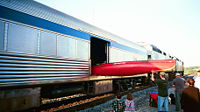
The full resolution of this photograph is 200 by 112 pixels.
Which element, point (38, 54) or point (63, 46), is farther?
point (63, 46)

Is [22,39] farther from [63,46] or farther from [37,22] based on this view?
[63,46]

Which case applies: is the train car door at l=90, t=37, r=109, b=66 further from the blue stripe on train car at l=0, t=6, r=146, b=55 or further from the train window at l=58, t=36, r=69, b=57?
the train window at l=58, t=36, r=69, b=57

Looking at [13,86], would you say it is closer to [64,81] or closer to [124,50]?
[64,81]

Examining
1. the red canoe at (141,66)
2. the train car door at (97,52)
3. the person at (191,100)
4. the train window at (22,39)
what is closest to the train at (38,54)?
the train window at (22,39)

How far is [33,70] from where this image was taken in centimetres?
425

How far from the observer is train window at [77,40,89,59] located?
19.9ft

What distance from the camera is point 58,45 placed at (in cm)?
517

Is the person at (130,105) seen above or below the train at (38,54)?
below

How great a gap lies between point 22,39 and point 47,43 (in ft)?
2.72

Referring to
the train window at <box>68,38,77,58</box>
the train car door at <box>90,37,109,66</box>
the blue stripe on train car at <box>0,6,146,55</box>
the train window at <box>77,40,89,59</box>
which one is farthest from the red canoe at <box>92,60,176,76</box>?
the train car door at <box>90,37,109,66</box>

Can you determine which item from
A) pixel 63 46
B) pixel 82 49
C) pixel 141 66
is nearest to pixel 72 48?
pixel 63 46

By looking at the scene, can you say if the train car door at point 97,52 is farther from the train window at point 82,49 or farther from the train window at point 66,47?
the train window at point 66,47

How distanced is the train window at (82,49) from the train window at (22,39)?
1969mm

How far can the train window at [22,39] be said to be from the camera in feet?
12.9
